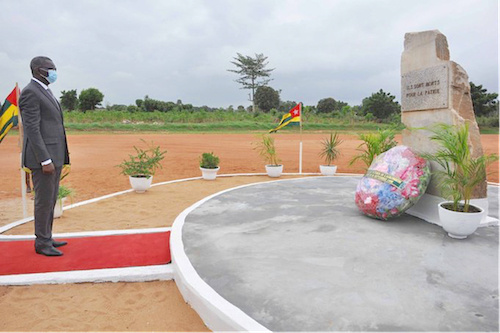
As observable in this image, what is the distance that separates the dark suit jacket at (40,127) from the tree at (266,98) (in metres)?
47.3

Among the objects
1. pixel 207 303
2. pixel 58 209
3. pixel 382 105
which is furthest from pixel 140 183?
pixel 382 105

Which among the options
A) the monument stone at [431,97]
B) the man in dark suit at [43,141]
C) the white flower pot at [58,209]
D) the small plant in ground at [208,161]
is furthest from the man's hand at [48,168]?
the small plant in ground at [208,161]

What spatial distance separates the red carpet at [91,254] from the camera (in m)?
3.50

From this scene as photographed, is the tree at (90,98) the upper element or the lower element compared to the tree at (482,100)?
upper

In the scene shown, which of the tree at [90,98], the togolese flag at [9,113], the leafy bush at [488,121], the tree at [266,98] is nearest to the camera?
the togolese flag at [9,113]

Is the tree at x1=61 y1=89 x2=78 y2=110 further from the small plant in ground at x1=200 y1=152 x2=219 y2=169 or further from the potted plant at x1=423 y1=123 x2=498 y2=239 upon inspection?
the potted plant at x1=423 y1=123 x2=498 y2=239

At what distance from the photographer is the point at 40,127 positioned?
359 cm

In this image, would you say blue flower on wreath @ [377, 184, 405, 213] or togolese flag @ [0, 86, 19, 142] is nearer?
blue flower on wreath @ [377, 184, 405, 213]

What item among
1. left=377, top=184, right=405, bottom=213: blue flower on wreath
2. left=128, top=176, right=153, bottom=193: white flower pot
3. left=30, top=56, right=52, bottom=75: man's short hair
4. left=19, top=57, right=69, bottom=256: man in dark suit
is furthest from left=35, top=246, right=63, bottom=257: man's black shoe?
left=377, top=184, right=405, bottom=213: blue flower on wreath

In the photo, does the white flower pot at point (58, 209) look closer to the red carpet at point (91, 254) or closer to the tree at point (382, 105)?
the red carpet at point (91, 254)

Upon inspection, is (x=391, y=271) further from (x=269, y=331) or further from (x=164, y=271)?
(x=164, y=271)

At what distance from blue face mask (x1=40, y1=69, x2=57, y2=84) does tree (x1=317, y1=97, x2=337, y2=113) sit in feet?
178

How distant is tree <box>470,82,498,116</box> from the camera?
118ft

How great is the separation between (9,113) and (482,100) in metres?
41.3
